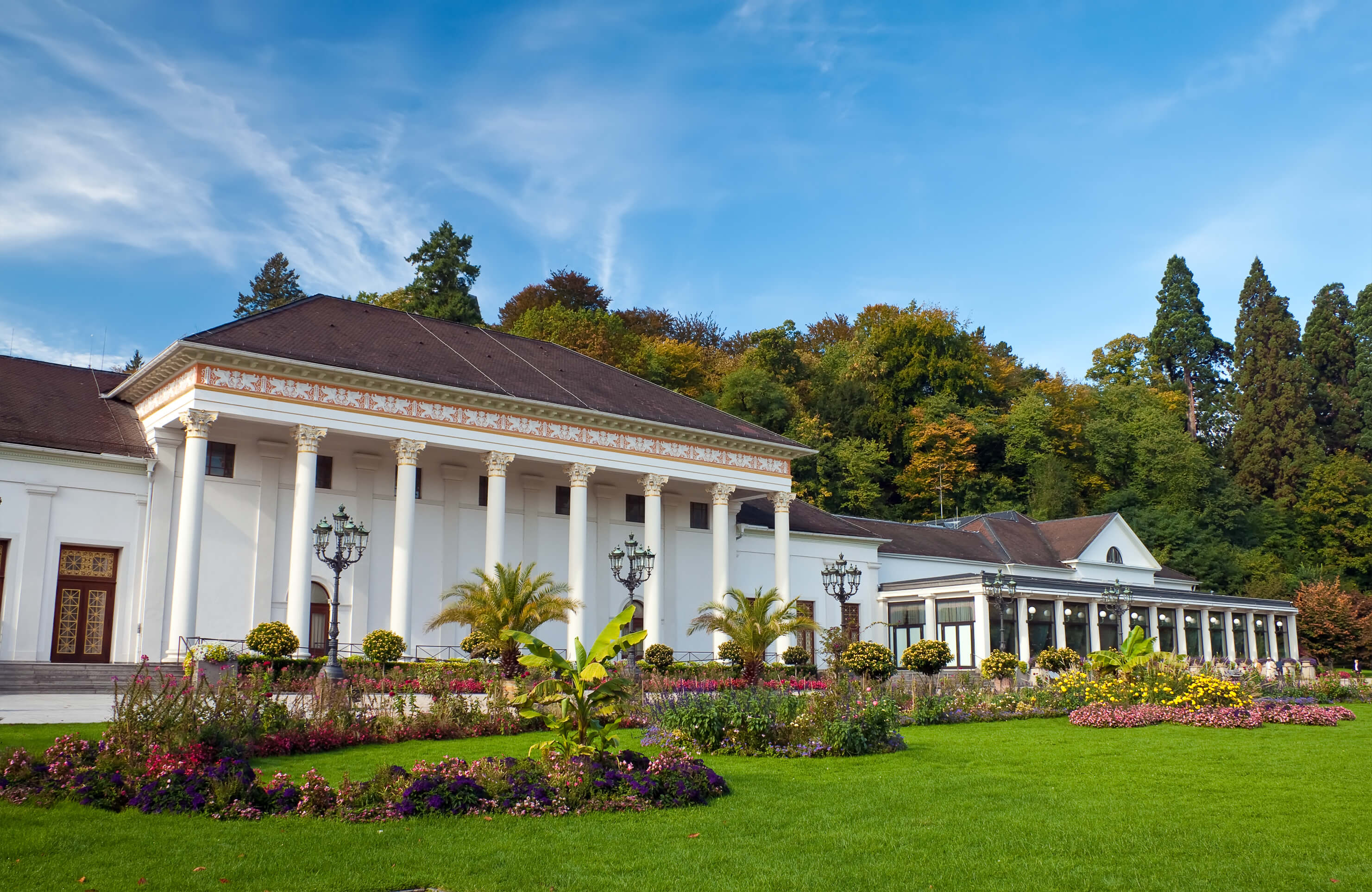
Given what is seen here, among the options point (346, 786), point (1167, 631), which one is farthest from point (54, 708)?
point (1167, 631)

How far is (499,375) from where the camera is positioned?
116 ft

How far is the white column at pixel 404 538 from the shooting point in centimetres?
3070

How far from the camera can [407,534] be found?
3148cm

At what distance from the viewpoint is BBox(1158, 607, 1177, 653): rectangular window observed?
50.0 m

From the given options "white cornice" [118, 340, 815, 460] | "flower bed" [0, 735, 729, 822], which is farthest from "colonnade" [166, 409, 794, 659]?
"flower bed" [0, 735, 729, 822]

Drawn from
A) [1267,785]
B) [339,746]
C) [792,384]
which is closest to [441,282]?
[792,384]

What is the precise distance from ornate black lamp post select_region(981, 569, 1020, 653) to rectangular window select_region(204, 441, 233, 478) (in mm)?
23013

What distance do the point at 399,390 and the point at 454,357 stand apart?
3.94m

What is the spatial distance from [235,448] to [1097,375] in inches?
2648

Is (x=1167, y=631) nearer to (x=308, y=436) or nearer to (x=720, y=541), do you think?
(x=720, y=541)

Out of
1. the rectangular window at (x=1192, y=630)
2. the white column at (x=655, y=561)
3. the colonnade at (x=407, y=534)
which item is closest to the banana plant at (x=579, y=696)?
the colonnade at (x=407, y=534)

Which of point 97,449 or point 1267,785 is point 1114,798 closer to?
point 1267,785

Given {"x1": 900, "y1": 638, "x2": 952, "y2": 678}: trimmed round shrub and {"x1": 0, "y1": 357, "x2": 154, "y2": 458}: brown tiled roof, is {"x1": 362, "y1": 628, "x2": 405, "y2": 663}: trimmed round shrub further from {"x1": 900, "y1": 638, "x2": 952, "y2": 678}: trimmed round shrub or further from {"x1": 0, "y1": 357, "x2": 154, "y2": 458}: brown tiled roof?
{"x1": 900, "y1": 638, "x2": 952, "y2": 678}: trimmed round shrub

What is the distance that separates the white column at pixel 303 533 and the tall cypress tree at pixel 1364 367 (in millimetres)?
Answer: 65951
